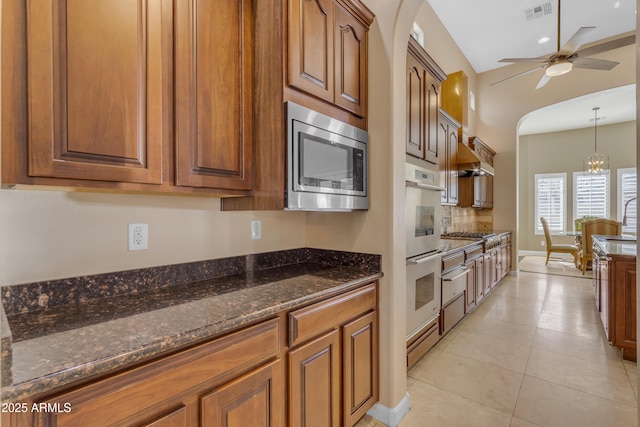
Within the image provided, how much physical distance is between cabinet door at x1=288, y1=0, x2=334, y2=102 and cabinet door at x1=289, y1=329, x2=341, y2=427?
1.25 metres

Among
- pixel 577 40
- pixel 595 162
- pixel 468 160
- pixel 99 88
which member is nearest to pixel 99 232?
pixel 99 88

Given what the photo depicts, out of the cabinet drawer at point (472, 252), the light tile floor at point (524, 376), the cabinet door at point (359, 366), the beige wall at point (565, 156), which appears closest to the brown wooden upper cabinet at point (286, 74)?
the cabinet door at point (359, 366)

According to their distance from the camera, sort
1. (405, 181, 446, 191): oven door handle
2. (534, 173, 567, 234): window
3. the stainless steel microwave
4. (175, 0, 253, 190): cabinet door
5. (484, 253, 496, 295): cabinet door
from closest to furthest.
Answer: (175, 0, 253, 190): cabinet door
the stainless steel microwave
(405, 181, 446, 191): oven door handle
(484, 253, 496, 295): cabinet door
(534, 173, 567, 234): window

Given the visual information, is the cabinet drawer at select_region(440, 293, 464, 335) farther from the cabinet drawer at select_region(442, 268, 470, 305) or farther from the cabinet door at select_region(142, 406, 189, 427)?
the cabinet door at select_region(142, 406, 189, 427)

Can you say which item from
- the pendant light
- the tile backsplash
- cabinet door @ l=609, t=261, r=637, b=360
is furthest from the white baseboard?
the pendant light

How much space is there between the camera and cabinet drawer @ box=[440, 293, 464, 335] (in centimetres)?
285

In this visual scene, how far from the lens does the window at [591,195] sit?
7.34 meters

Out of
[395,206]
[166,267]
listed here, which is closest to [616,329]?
[395,206]

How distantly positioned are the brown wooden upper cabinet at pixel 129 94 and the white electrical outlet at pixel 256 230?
0.40 m

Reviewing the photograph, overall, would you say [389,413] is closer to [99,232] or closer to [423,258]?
[423,258]

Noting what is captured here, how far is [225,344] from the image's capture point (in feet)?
3.46

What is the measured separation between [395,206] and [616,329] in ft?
8.10

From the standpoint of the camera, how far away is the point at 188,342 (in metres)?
0.94

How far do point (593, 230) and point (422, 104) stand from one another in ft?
17.2
